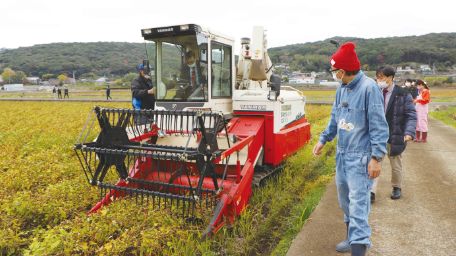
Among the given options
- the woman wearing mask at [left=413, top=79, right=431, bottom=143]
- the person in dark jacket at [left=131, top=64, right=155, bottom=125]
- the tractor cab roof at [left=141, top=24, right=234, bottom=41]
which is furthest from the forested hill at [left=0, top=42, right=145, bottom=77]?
the tractor cab roof at [left=141, top=24, right=234, bottom=41]

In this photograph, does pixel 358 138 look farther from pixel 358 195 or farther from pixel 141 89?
pixel 141 89

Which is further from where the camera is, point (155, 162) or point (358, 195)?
point (155, 162)

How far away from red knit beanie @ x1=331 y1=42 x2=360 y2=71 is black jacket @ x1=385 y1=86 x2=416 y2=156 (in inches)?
79.1

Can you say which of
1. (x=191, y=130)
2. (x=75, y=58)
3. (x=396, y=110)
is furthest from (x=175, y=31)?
(x=75, y=58)

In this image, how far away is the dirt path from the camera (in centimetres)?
365

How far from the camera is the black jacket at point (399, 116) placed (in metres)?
4.75

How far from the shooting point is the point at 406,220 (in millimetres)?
4352

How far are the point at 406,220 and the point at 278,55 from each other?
366ft

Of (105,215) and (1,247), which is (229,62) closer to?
(105,215)

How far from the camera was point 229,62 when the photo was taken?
6230 millimetres

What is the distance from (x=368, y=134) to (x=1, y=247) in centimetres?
369

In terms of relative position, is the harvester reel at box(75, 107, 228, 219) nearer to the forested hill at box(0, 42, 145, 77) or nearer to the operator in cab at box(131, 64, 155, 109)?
the operator in cab at box(131, 64, 155, 109)

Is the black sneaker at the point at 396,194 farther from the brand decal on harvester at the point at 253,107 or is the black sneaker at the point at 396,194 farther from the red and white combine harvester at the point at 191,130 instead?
the brand decal on harvester at the point at 253,107

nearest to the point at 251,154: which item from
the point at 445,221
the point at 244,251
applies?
the point at 244,251
